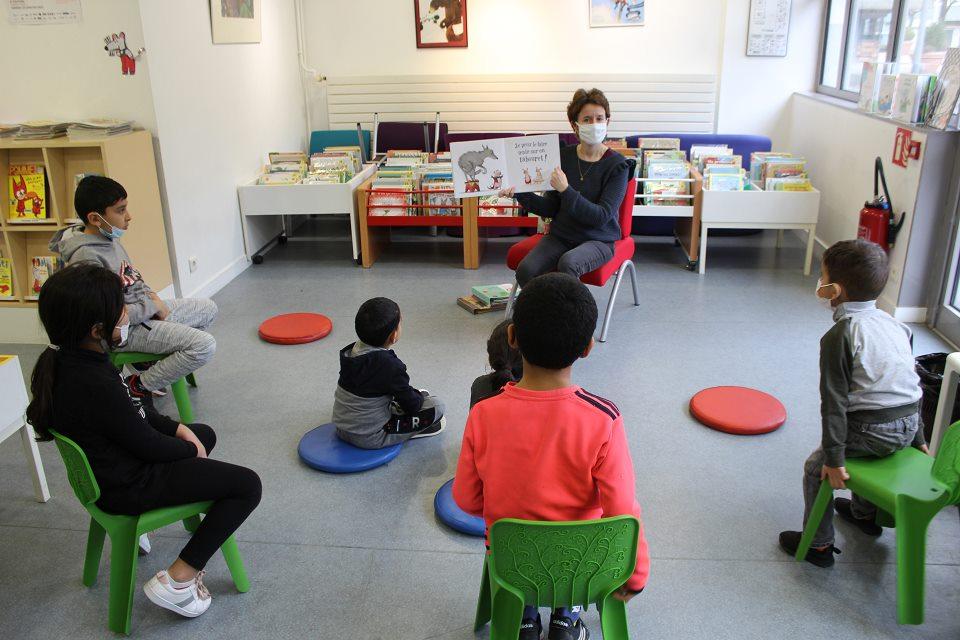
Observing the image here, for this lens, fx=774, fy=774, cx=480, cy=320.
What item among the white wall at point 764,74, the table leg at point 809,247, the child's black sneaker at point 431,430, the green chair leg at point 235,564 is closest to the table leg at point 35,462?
the green chair leg at point 235,564

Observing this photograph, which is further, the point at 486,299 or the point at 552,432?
the point at 486,299

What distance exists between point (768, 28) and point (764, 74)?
0.38 m

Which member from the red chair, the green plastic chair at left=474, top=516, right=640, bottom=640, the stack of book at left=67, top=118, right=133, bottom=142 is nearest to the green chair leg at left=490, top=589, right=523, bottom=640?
the green plastic chair at left=474, top=516, right=640, bottom=640

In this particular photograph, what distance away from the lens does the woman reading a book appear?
167 inches

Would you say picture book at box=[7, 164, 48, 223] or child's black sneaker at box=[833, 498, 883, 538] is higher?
picture book at box=[7, 164, 48, 223]

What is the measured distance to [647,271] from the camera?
5738 millimetres

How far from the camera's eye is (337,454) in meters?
3.22

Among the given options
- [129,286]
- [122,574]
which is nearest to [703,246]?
[129,286]

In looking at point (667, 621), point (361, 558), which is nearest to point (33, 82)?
point (361, 558)

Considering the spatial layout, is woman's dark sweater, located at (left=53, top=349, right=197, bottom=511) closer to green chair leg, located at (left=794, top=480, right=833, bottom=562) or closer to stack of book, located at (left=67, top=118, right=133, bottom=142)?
green chair leg, located at (left=794, top=480, right=833, bottom=562)

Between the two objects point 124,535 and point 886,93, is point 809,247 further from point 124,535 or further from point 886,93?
point 124,535

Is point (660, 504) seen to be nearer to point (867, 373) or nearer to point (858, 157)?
point (867, 373)

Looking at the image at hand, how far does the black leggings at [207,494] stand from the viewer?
2266mm

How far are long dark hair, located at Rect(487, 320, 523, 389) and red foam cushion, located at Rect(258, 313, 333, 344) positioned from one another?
2.02 meters
